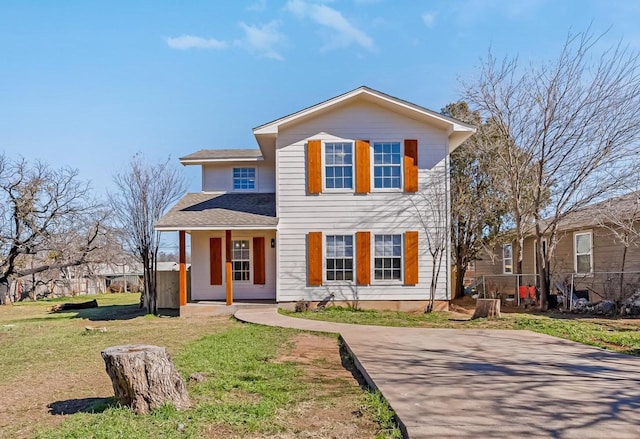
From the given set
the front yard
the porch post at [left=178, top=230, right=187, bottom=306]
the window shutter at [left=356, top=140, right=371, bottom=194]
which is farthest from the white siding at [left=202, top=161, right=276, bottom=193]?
the front yard

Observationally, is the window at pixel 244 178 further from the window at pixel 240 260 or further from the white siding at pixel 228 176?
the window at pixel 240 260

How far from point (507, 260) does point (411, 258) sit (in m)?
10.7

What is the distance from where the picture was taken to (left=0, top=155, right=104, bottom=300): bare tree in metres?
22.9

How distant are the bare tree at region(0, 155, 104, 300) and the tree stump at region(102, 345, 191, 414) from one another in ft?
68.4

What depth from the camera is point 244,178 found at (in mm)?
16219

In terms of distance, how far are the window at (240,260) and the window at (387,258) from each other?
4.26 m

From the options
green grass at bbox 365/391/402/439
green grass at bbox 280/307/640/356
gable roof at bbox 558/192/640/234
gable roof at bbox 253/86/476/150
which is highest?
gable roof at bbox 253/86/476/150

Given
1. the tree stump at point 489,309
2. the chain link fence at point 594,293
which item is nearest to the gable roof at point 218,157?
the tree stump at point 489,309

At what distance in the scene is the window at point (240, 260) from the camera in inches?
576

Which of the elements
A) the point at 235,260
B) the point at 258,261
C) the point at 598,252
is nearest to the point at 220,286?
the point at 235,260

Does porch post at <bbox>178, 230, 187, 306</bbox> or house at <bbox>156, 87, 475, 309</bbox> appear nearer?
porch post at <bbox>178, 230, 187, 306</bbox>

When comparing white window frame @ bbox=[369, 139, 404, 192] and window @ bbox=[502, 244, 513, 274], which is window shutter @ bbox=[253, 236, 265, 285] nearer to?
white window frame @ bbox=[369, 139, 404, 192]

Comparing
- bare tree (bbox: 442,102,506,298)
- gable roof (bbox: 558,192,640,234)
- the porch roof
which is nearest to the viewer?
gable roof (bbox: 558,192,640,234)

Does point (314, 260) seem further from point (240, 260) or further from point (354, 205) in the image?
point (240, 260)
